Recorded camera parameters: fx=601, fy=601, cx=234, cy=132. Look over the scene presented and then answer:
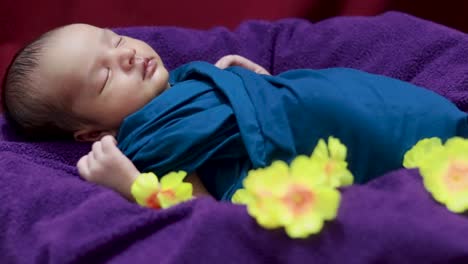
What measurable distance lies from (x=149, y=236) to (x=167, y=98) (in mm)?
275

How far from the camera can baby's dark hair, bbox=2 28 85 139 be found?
3.01 ft

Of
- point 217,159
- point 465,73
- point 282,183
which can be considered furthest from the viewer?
point 465,73

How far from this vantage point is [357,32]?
1.15 m

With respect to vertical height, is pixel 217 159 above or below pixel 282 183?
below

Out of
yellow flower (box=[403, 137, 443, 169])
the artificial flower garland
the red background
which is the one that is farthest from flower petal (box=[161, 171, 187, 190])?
the red background

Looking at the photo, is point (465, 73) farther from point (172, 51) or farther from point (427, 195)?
point (172, 51)

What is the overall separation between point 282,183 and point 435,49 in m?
0.57

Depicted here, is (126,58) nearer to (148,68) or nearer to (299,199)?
(148,68)

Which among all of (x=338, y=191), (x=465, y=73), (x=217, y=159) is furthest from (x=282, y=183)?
(x=465, y=73)

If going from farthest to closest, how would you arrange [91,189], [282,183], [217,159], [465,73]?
[465,73]
[217,159]
[91,189]
[282,183]

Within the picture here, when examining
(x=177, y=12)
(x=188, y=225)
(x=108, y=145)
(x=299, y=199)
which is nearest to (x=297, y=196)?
(x=299, y=199)

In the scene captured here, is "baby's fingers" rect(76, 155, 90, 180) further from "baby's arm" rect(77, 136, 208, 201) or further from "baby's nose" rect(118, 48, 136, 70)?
"baby's nose" rect(118, 48, 136, 70)

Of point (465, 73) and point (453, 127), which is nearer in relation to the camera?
point (453, 127)

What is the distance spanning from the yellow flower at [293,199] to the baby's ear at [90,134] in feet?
1.27
